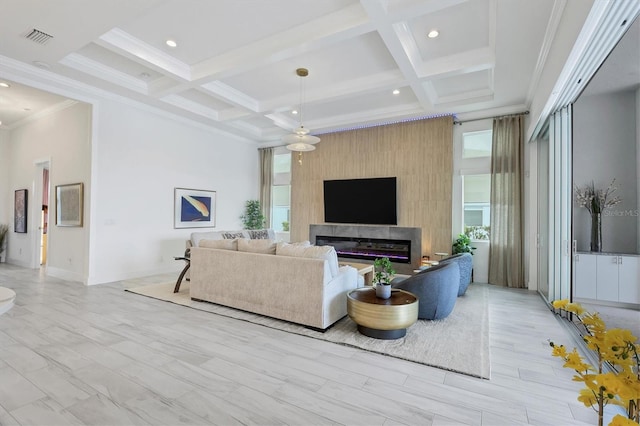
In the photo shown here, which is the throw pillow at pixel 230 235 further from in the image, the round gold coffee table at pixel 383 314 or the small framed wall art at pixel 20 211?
the small framed wall art at pixel 20 211

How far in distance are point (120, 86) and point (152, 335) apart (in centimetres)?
440

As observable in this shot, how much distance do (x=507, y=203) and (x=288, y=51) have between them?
190 inches

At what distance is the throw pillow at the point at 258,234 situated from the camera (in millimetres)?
8023

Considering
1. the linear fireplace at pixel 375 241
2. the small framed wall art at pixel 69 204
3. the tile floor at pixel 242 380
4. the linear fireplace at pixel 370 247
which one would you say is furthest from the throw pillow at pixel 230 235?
the tile floor at pixel 242 380

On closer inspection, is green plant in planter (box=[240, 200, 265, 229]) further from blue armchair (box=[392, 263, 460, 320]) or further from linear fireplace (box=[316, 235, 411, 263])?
blue armchair (box=[392, 263, 460, 320])

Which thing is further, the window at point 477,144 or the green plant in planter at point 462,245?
the window at point 477,144

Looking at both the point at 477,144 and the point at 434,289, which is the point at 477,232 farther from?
the point at 434,289

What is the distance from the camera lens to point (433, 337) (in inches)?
134

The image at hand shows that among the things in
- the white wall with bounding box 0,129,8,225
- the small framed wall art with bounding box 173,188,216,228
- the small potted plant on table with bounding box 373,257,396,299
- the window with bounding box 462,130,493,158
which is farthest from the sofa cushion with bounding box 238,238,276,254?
the white wall with bounding box 0,129,8,225

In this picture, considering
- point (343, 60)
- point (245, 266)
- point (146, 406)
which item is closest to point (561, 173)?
point (343, 60)

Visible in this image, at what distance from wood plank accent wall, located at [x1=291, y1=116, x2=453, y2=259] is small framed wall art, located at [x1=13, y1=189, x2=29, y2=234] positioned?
6.77 meters

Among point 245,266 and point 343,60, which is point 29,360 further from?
point 343,60

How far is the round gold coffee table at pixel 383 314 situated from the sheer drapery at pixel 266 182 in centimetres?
596

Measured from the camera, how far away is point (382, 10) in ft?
11.0
